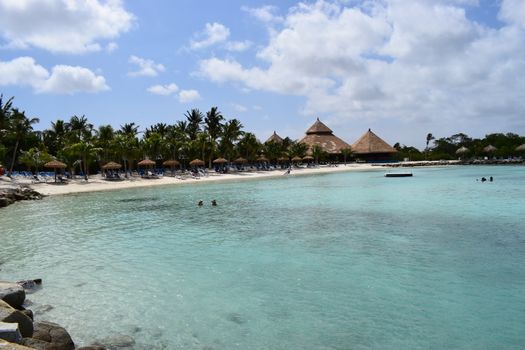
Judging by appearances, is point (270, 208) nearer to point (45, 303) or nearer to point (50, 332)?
point (45, 303)

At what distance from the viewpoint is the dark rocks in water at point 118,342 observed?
207 inches

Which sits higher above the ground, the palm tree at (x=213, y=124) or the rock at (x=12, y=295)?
the palm tree at (x=213, y=124)

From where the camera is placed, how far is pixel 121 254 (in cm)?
1041

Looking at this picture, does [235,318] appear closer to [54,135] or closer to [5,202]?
[5,202]

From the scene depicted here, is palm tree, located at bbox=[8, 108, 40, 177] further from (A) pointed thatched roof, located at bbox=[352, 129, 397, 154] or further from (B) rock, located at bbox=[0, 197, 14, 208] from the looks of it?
(A) pointed thatched roof, located at bbox=[352, 129, 397, 154]

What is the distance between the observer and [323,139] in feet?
242

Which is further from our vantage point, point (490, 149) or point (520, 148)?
point (490, 149)

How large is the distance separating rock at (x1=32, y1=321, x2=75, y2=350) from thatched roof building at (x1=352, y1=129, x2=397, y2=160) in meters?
67.9

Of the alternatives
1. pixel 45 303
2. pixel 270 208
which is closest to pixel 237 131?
pixel 270 208

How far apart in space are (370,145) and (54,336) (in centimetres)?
6925

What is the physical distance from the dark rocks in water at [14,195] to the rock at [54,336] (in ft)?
67.2

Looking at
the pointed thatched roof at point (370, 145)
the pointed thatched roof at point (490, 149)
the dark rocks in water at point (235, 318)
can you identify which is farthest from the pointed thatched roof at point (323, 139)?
the dark rocks in water at point (235, 318)

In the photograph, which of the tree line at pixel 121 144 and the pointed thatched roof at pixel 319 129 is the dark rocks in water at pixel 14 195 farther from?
the pointed thatched roof at pixel 319 129

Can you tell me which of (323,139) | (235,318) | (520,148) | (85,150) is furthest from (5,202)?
(520,148)
